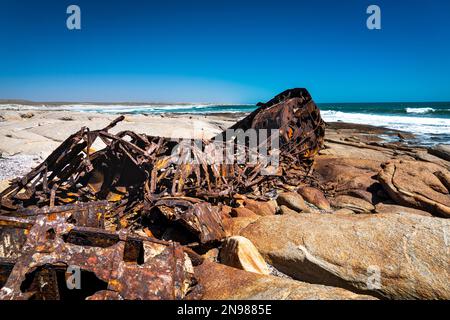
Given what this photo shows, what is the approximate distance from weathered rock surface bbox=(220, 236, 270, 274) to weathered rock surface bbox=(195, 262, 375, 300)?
0.25m

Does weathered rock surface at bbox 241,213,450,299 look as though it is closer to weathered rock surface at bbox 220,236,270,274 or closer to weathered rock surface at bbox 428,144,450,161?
weathered rock surface at bbox 220,236,270,274

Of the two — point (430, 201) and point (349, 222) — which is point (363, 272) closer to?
point (349, 222)

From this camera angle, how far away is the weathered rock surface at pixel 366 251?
2791 millimetres

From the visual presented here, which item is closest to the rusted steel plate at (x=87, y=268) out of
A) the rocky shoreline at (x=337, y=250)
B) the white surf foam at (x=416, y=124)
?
the rocky shoreline at (x=337, y=250)

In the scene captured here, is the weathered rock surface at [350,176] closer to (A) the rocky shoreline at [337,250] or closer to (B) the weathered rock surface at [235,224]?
(A) the rocky shoreline at [337,250]

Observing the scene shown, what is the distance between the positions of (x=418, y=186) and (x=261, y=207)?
11.3 ft

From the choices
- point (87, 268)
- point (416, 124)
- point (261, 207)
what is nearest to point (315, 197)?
point (261, 207)

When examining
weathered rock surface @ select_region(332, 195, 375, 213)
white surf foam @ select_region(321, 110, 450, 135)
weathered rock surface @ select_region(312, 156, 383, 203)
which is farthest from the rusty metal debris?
white surf foam @ select_region(321, 110, 450, 135)

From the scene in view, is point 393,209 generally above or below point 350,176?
below

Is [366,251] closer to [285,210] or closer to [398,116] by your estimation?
[285,210]

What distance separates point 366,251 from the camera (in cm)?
319

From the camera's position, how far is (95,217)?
2.97 meters
